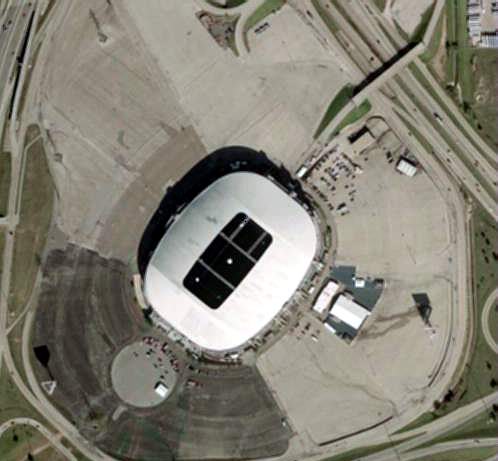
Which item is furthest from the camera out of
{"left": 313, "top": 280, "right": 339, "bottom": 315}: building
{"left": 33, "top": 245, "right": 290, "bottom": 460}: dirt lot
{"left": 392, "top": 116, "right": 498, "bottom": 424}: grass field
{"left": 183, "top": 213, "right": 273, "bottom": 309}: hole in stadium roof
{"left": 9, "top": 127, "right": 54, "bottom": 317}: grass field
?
{"left": 9, "top": 127, "right": 54, "bottom": 317}: grass field

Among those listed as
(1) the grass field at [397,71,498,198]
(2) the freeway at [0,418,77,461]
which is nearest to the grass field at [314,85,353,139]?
(1) the grass field at [397,71,498,198]

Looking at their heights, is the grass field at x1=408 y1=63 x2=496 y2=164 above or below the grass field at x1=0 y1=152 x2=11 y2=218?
above

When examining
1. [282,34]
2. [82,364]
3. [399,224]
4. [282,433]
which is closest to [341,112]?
[282,34]

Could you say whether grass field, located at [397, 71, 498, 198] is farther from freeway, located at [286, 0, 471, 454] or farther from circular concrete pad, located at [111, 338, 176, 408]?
circular concrete pad, located at [111, 338, 176, 408]

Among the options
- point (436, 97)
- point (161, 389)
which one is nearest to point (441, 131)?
point (436, 97)

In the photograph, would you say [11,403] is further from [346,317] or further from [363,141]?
[363,141]

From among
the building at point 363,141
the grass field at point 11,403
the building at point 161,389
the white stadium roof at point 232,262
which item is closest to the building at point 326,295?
the white stadium roof at point 232,262
